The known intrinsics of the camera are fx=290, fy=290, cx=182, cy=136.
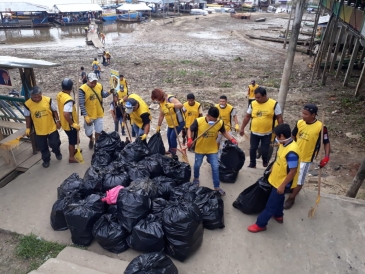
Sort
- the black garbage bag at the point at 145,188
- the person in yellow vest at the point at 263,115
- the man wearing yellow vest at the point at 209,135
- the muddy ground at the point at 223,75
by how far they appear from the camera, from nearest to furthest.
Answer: the black garbage bag at the point at 145,188 → the man wearing yellow vest at the point at 209,135 → the person in yellow vest at the point at 263,115 → the muddy ground at the point at 223,75

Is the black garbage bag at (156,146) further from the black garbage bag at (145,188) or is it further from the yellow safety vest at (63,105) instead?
the yellow safety vest at (63,105)

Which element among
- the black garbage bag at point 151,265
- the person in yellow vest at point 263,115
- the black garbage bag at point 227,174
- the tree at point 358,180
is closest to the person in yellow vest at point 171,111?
the black garbage bag at point 227,174

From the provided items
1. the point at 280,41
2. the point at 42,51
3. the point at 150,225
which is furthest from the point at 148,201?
the point at 280,41

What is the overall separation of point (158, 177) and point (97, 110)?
1.92 metres

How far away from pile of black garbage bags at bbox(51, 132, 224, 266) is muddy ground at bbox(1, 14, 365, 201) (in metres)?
2.77

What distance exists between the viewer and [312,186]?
17.7 ft

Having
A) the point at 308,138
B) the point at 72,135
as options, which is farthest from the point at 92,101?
the point at 308,138

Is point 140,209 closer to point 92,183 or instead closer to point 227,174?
point 92,183

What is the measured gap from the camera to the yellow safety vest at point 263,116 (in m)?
4.49

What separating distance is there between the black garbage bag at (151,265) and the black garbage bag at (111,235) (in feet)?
1.85

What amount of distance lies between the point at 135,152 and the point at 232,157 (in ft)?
5.04

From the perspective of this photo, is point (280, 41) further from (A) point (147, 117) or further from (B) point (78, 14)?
(B) point (78, 14)

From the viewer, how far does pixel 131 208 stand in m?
3.23

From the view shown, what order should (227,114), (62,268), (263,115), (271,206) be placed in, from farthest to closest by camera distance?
(227,114) → (263,115) → (271,206) → (62,268)
